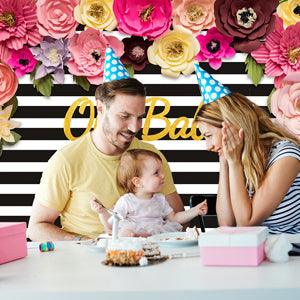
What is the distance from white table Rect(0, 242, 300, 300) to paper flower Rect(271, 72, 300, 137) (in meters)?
2.15

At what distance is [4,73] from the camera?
3.83m

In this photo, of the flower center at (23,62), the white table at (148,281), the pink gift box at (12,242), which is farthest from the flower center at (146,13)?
the white table at (148,281)

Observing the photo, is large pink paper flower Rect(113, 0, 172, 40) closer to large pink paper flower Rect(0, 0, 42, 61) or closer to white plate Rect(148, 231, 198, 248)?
large pink paper flower Rect(0, 0, 42, 61)

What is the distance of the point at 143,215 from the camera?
9.29 feet

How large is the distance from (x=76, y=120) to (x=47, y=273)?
7.84ft

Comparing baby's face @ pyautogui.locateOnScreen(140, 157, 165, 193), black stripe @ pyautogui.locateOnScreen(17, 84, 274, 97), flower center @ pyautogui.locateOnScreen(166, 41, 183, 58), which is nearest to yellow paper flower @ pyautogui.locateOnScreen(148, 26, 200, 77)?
flower center @ pyautogui.locateOnScreen(166, 41, 183, 58)

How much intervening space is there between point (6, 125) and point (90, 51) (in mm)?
703

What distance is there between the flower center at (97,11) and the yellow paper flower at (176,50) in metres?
0.37

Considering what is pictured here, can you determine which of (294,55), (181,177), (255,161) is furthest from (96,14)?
(255,161)

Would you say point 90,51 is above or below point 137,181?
above

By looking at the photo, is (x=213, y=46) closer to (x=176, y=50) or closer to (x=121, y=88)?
(x=176, y=50)

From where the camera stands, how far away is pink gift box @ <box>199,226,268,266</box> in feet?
5.29

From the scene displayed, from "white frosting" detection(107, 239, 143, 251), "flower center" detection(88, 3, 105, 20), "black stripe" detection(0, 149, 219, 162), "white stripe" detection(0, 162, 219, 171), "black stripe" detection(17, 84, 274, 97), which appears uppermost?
"flower center" detection(88, 3, 105, 20)

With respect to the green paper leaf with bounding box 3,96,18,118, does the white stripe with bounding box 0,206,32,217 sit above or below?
below
